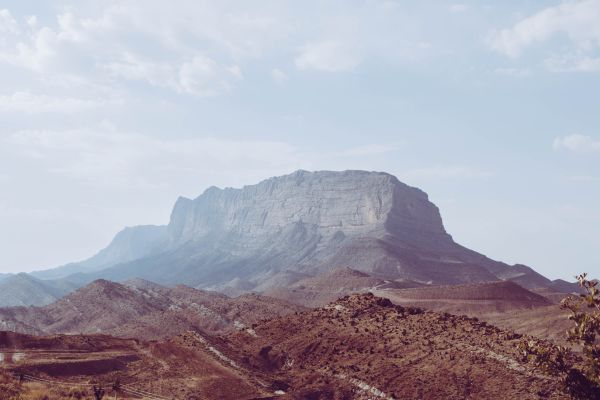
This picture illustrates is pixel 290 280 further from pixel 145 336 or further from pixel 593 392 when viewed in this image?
pixel 593 392

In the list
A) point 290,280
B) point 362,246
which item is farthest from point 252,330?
point 362,246

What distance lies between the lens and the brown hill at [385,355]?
2941 cm

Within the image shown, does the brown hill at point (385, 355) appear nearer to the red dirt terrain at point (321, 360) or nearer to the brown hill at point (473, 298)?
the red dirt terrain at point (321, 360)

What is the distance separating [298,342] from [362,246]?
133 m

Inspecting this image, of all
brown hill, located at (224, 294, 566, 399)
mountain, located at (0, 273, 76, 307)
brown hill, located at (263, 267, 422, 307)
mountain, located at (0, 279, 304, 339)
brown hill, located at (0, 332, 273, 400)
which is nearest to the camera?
brown hill, located at (224, 294, 566, 399)

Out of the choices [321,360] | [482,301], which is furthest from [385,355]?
[482,301]

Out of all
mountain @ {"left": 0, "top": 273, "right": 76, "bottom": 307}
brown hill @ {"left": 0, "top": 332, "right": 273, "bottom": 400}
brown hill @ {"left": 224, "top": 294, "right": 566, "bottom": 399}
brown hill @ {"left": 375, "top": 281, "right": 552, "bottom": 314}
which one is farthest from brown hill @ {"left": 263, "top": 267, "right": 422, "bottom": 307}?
mountain @ {"left": 0, "top": 273, "right": 76, "bottom": 307}

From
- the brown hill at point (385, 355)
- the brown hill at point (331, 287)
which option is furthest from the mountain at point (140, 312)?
the brown hill at point (385, 355)

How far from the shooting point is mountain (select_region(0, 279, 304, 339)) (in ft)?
273

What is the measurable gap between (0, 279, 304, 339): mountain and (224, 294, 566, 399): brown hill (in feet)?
113

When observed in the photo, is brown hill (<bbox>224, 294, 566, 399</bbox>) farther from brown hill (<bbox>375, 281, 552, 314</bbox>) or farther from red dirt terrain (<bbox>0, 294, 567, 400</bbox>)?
brown hill (<bbox>375, 281, 552, 314</bbox>)

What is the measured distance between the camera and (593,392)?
15.1 metres

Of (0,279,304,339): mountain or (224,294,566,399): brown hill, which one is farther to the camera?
(0,279,304,339): mountain

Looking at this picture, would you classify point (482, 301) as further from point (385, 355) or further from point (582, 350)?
point (582, 350)
